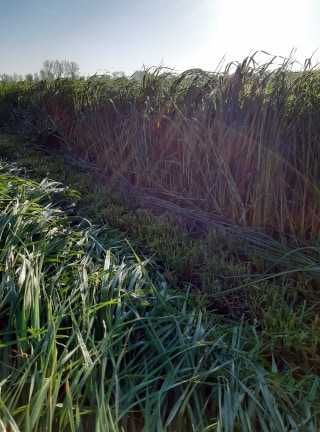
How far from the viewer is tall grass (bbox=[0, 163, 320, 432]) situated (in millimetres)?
673

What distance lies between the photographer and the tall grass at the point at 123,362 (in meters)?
0.67

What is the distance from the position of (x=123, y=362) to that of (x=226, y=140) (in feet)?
4.48

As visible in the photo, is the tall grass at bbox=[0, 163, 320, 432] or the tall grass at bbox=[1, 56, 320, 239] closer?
the tall grass at bbox=[0, 163, 320, 432]

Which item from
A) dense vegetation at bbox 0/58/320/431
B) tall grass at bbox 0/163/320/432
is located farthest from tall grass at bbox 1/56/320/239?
tall grass at bbox 0/163/320/432

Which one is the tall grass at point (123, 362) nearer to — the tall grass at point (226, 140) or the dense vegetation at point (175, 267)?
the dense vegetation at point (175, 267)

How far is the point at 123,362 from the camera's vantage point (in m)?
0.84

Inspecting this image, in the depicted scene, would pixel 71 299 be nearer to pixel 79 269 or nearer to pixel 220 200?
pixel 79 269

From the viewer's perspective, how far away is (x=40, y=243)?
48.4 inches

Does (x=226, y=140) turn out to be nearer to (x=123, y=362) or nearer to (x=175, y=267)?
(x=175, y=267)

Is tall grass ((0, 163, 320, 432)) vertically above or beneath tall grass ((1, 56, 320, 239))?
beneath

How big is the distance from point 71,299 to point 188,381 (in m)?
0.44

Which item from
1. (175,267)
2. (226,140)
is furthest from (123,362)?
(226,140)

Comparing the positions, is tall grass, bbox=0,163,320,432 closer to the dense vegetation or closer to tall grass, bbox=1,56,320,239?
the dense vegetation

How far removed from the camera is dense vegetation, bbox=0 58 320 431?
712 millimetres
